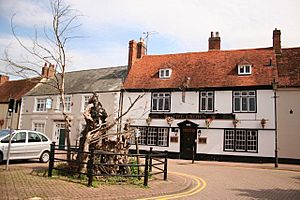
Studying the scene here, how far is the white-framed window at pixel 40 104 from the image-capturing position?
108 ft

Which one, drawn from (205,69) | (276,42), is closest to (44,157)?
(205,69)

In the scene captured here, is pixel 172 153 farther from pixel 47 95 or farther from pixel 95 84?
pixel 47 95

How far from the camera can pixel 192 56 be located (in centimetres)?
3005

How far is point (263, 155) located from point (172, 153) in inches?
292

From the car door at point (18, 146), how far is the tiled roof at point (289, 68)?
19796 mm

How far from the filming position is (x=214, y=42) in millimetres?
30734

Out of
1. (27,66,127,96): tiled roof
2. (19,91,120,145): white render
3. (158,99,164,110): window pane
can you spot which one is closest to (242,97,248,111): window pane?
(158,99,164,110): window pane

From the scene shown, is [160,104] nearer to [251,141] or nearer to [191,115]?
[191,115]

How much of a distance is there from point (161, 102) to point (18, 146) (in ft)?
47.8

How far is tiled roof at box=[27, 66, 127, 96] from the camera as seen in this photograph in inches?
1186

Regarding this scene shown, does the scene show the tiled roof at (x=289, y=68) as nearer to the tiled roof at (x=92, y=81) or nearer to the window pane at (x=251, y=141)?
the window pane at (x=251, y=141)

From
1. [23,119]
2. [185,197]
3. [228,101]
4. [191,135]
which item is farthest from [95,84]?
[185,197]

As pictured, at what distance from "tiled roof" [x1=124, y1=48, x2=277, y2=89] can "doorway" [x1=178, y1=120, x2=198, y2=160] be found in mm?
3478

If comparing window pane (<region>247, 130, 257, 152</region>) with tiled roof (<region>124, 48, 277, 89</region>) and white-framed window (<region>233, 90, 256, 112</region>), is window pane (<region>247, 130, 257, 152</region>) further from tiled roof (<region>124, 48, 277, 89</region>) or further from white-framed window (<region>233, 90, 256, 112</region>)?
tiled roof (<region>124, 48, 277, 89</region>)
